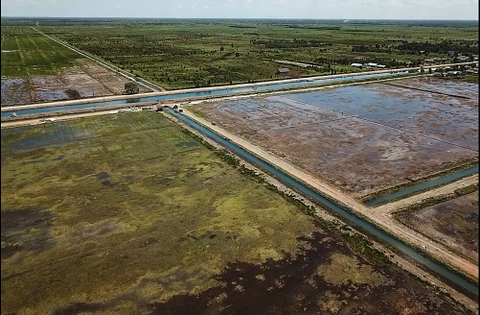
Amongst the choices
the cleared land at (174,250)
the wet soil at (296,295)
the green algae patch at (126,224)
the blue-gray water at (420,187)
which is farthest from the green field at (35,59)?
the blue-gray water at (420,187)

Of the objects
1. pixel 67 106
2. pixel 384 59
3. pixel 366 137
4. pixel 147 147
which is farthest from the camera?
pixel 384 59

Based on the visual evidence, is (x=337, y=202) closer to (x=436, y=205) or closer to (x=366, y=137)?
(x=436, y=205)

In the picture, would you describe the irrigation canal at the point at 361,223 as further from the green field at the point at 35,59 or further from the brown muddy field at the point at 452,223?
the green field at the point at 35,59

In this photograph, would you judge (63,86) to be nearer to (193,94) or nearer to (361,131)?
(193,94)

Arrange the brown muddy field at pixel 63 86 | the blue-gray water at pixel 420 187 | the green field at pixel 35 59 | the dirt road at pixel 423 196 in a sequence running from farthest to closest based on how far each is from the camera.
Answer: the green field at pixel 35 59 < the brown muddy field at pixel 63 86 < the blue-gray water at pixel 420 187 < the dirt road at pixel 423 196

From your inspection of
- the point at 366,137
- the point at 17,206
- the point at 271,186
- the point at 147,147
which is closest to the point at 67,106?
the point at 147,147

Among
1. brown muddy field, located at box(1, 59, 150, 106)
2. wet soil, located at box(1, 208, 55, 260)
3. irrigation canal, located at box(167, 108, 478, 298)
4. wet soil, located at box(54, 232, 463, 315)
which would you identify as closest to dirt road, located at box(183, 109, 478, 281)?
irrigation canal, located at box(167, 108, 478, 298)

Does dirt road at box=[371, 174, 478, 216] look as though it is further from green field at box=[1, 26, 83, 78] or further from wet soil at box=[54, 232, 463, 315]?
green field at box=[1, 26, 83, 78]
